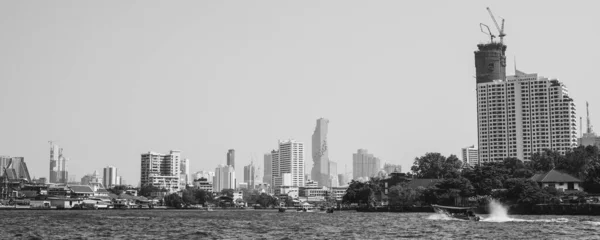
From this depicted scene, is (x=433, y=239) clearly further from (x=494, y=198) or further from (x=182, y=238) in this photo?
(x=494, y=198)

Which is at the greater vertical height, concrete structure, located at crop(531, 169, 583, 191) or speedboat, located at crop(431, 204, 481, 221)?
concrete structure, located at crop(531, 169, 583, 191)

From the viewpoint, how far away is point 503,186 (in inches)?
5453

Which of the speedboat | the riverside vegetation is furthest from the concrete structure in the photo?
the speedboat

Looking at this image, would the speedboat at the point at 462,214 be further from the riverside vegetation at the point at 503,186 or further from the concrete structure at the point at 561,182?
the concrete structure at the point at 561,182

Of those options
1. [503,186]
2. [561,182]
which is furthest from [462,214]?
[561,182]

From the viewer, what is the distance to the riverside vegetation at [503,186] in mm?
124250

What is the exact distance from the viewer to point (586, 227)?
7325 centimetres

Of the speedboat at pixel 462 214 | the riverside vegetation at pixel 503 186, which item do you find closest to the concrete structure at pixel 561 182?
the riverside vegetation at pixel 503 186

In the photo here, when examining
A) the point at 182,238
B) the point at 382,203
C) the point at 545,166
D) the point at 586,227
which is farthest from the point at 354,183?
the point at 182,238

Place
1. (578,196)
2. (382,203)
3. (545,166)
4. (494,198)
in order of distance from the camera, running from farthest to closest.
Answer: (382,203)
(545,166)
(494,198)
(578,196)

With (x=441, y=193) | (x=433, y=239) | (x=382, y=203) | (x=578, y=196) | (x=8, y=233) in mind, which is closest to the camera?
(x=433, y=239)

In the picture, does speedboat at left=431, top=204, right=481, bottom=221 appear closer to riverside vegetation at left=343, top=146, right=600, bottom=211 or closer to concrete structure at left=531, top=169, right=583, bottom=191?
riverside vegetation at left=343, top=146, right=600, bottom=211

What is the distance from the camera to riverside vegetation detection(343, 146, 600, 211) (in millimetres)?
124250

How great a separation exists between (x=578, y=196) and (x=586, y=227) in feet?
176
